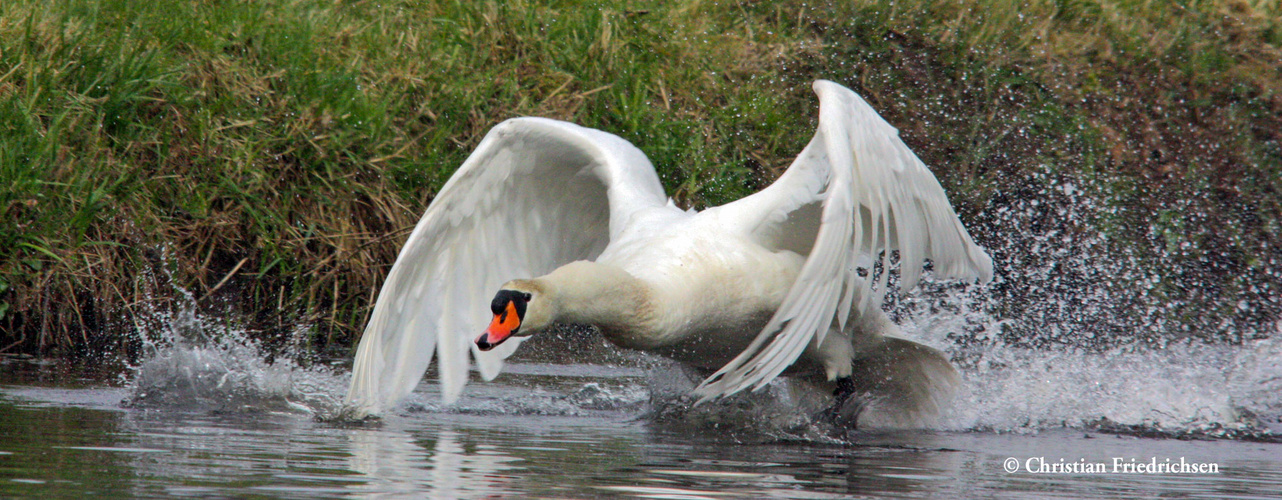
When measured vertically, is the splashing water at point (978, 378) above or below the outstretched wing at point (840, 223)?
below

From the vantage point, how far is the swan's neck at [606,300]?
3.92m

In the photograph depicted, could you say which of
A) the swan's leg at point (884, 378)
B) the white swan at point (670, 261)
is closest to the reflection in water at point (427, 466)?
the white swan at point (670, 261)

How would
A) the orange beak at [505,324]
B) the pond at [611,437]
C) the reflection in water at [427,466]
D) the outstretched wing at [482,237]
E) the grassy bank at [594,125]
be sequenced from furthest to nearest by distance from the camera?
the grassy bank at [594,125], the outstretched wing at [482,237], the orange beak at [505,324], the pond at [611,437], the reflection in water at [427,466]

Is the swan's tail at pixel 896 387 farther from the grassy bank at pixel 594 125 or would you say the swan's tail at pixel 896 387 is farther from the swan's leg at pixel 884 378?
the grassy bank at pixel 594 125

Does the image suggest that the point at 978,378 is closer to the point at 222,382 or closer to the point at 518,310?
the point at 518,310

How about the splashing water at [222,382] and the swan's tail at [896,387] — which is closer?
the splashing water at [222,382]

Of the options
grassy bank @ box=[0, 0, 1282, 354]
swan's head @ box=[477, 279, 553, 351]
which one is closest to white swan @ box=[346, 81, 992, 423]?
swan's head @ box=[477, 279, 553, 351]

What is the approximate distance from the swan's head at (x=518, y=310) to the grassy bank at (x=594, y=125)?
A: 2.62 metres

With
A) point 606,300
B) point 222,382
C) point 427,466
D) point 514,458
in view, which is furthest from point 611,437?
point 222,382

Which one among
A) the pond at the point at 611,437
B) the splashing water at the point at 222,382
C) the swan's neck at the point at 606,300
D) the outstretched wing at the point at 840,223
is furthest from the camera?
the splashing water at the point at 222,382

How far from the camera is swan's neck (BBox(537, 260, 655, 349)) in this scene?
12.9 feet

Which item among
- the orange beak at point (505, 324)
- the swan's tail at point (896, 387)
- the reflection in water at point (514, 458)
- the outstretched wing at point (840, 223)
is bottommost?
the reflection in water at point (514, 458)

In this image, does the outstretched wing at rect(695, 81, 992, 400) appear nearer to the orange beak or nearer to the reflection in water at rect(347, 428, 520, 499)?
the orange beak

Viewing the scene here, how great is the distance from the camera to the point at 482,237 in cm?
530
